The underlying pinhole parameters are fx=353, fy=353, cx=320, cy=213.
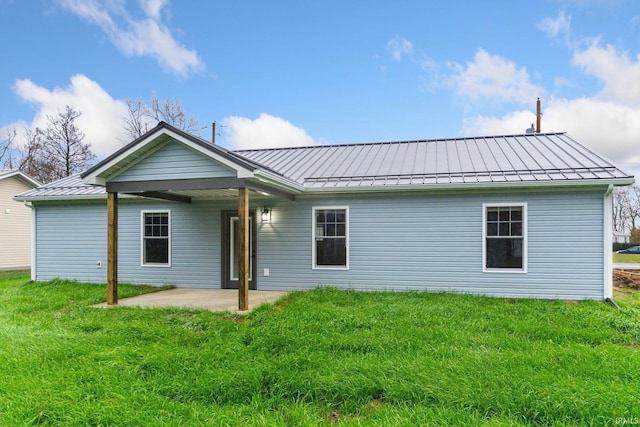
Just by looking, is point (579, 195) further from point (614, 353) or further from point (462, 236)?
point (614, 353)

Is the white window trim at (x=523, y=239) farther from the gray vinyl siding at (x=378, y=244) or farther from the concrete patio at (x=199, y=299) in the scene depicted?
the concrete patio at (x=199, y=299)

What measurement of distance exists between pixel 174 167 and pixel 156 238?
3.51 metres

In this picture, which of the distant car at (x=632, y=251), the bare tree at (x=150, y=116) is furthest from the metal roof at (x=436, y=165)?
the distant car at (x=632, y=251)

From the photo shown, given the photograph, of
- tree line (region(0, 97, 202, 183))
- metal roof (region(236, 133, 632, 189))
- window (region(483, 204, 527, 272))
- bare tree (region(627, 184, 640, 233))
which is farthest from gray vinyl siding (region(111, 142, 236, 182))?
bare tree (region(627, 184, 640, 233))

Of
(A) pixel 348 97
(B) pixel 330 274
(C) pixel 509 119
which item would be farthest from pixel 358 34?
(C) pixel 509 119

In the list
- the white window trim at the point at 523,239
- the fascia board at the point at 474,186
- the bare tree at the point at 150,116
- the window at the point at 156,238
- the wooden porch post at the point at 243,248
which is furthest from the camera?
the bare tree at the point at 150,116

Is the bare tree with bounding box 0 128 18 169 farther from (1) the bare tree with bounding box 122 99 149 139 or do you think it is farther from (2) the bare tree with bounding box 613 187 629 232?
(2) the bare tree with bounding box 613 187 629 232

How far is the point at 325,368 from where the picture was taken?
366 cm

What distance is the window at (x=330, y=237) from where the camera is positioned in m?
8.55

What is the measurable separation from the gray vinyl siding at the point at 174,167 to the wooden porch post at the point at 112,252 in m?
0.56

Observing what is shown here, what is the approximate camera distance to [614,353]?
3.95 meters

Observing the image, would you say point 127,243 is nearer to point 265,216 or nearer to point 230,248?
point 230,248

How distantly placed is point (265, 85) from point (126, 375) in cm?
1499

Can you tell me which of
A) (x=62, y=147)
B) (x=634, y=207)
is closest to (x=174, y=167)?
(x=62, y=147)
